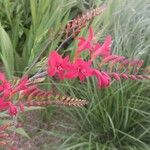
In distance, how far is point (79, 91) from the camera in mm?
2320

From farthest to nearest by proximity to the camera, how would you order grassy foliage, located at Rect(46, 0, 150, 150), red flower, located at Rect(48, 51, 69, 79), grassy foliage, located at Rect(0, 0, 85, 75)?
grassy foliage, located at Rect(0, 0, 85, 75) → grassy foliage, located at Rect(46, 0, 150, 150) → red flower, located at Rect(48, 51, 69, 79)

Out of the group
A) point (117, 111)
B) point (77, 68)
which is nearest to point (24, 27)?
point (117, 111)

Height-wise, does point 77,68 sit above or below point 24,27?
above

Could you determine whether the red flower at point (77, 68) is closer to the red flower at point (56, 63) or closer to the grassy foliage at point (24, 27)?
the red flower at point (56, 63)

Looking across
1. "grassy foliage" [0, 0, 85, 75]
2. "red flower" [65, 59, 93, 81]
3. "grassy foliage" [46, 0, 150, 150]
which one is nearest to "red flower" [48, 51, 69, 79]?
"red flower" [65, 59, 93, 81]

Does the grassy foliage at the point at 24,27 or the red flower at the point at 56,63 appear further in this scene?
the grassy foliage at the point at 24,27

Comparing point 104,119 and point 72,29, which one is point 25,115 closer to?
point 104,119

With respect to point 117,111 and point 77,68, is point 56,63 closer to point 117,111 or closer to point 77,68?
point 77,68

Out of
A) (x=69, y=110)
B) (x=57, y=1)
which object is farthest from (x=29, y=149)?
(x=57, y=1)

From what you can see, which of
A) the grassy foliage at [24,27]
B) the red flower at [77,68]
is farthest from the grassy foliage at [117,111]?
the red flower at [77,68]

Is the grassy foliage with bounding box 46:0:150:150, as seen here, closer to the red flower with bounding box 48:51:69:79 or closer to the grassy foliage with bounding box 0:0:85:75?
the grassy foliage with bounding box 0:0:85:75

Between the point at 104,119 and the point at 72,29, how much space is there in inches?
45.2

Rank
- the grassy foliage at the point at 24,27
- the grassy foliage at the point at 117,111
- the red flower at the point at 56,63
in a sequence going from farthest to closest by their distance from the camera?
the grassy foliage at the point at 24,27 < the grassy foliage at the point at 117,111 < the red flower at the point at 56,63

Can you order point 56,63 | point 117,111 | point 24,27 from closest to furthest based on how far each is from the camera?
1. point 56,63
2. point 117,111
3. point 24,27
